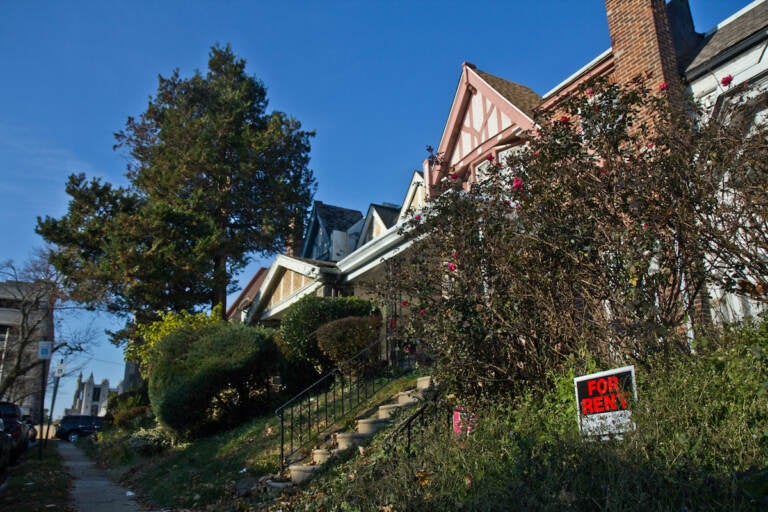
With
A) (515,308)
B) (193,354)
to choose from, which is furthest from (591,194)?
(193,354)

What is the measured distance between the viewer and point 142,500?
29.7 ft

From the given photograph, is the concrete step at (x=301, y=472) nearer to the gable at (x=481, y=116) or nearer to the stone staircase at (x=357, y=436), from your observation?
the stone staircase at (x=357, y=436)

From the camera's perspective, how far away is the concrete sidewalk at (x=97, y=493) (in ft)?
27.1

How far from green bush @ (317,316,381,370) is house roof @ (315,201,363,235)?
41.9 ft

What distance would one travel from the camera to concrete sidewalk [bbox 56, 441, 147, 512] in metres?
8.26

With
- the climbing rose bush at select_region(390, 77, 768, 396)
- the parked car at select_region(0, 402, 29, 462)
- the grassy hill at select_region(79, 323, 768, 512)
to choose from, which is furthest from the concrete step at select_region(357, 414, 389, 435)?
the parked car at select_region(0, 402, 29, 462)

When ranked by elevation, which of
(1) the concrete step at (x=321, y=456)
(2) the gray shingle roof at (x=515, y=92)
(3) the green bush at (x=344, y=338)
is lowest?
(1) the concrete step at (x=321, y=456)

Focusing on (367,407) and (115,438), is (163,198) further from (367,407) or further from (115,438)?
(367,407)

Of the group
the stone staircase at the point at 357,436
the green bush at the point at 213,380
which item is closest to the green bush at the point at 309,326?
the green bush at the point at 213,380

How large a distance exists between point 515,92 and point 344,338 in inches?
295

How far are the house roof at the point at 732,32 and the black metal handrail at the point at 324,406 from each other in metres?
7.19

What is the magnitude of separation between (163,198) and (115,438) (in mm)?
10162

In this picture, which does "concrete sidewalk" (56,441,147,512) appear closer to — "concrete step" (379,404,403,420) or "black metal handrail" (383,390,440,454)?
"concrete step" (379,404,403,420)

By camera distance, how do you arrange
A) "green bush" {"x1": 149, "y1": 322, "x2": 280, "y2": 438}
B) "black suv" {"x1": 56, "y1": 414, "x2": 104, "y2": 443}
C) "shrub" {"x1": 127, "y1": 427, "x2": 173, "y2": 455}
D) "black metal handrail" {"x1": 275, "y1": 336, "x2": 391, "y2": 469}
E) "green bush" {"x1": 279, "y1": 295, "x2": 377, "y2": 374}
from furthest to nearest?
"black suv" {"x1": 56, "y1": 414, "x2": 104, "y2": 443}, "shrub" {"x1": 127, "y1": 427, "x2": 173, "y2": 455}, "green bush" {"x1": 279, "y1": 295, "x2": 377, "y2": 374}, "green bush" {"x1": 149, "y1": 322, "x2": 280, "y2": 438}, "black metal handrail" {"x1": 275, "y1": 336, "x2": 391, "y2": 469}
